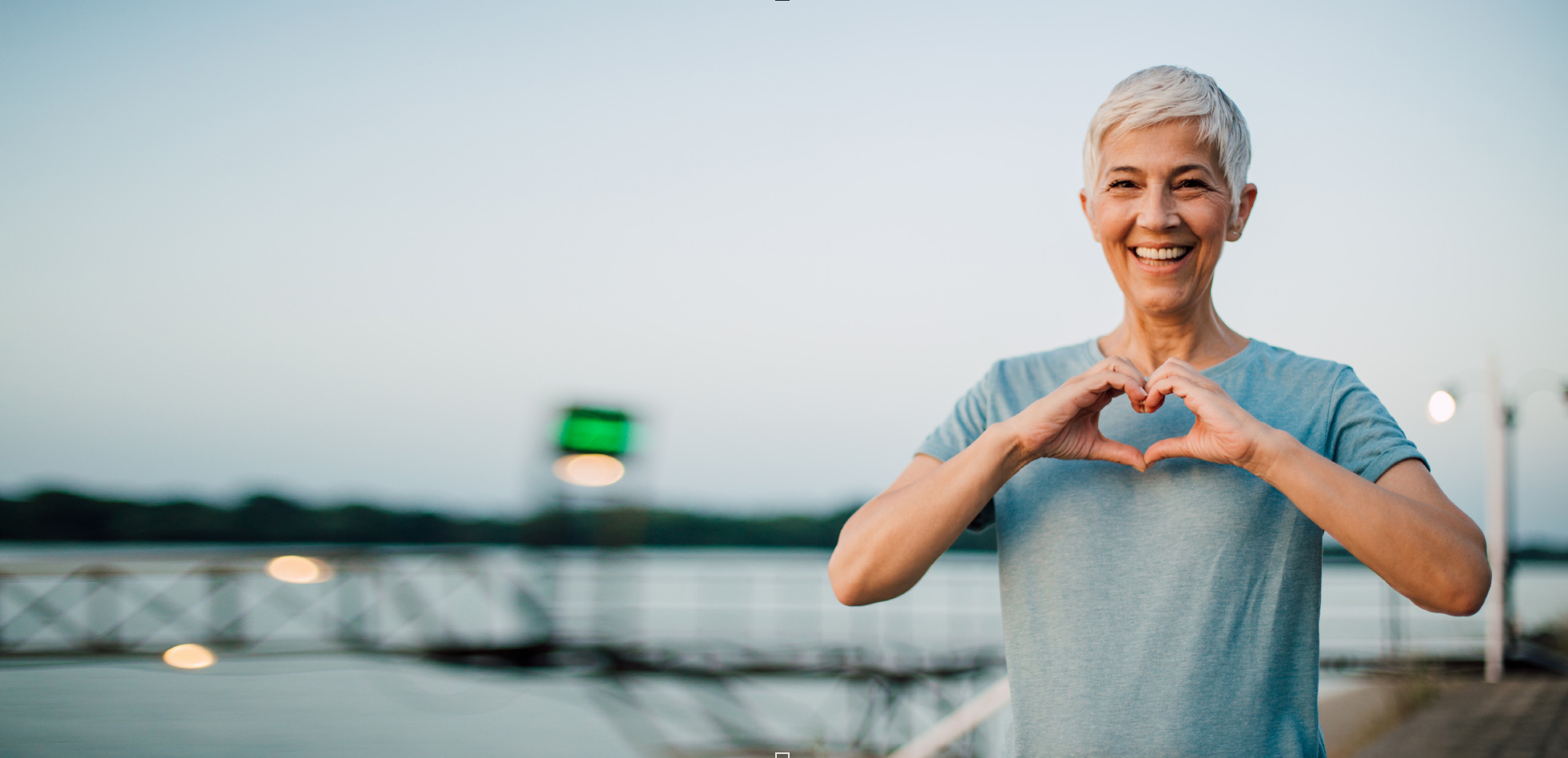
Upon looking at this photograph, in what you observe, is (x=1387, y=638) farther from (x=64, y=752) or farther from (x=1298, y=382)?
(x=64, y=752)

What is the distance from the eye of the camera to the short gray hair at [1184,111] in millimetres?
1041

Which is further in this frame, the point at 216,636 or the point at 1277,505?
the point at 216,636

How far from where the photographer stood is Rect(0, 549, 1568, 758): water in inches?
396

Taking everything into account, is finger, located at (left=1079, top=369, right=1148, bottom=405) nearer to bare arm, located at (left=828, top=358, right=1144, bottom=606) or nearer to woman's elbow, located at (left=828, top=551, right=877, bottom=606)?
bare arm, located at (left=828, top=358, right=1144, bottom=606)

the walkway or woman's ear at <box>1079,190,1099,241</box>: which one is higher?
woman's ear at <box>1079,190,1099,241</box>

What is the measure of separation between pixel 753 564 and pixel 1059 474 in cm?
1030

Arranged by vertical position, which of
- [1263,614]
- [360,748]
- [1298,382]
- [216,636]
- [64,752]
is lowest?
[360,748]

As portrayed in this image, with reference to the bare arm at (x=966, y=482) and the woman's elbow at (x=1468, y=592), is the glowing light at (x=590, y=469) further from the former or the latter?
the woman's elbow at (x=1468, y=592)

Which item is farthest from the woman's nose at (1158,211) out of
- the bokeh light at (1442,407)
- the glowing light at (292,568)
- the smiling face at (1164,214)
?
the glowing light at (292,568)

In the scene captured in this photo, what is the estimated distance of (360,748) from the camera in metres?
16.6

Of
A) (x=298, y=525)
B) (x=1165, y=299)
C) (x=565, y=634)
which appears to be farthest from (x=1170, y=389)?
(x=298, y=525)

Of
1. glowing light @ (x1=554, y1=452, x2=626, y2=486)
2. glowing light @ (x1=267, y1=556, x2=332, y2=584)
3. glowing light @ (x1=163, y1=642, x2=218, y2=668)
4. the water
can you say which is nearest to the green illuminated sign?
glowing light @ (x1=554, y1=452, x2=626, y2=486)

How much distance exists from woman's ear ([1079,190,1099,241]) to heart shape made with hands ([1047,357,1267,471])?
0.22m

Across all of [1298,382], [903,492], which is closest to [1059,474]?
[903,492]
